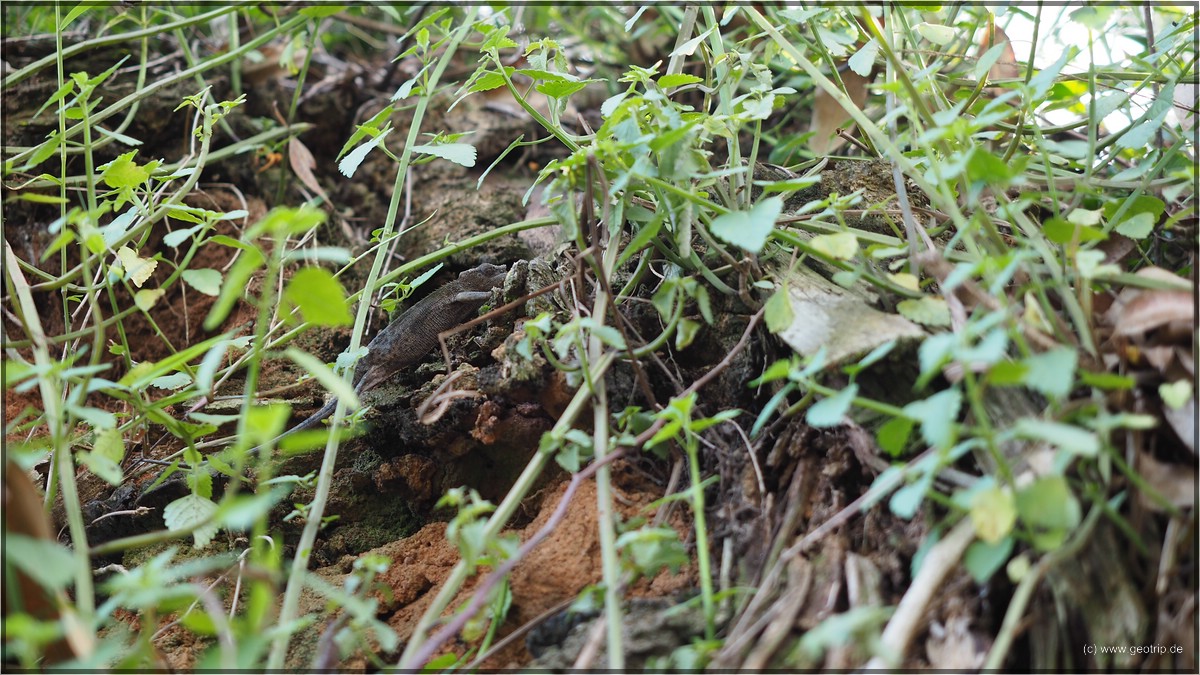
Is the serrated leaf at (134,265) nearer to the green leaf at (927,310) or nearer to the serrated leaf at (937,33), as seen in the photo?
the green leaf at (927,310)

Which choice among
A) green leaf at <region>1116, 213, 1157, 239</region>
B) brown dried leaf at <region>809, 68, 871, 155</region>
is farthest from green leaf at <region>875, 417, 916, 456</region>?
brown dried leaf at <region>809, 68, 871, 155</region>

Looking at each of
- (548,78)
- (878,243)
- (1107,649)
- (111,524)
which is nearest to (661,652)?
(1107,649)

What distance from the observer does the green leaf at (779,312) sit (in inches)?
33.8

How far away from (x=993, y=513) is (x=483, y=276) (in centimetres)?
90

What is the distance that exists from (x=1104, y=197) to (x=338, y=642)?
1.00 metres

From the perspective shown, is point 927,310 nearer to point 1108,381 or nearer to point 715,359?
point 1108,381

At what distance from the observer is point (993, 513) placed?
2.04ft

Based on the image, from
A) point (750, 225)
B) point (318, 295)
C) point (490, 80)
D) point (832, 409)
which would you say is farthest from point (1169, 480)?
point (490, 80)

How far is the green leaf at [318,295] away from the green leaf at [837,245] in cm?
47

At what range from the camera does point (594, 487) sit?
3.48 feet

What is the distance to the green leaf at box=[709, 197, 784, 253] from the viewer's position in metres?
0.79

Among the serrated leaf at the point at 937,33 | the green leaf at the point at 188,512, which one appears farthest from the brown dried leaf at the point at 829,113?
the green leaf at the point at 188,512

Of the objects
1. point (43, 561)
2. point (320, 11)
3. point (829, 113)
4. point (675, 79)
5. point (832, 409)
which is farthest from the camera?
point (829, 113)

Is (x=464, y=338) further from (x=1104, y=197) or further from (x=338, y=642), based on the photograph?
(x=1104, y=197)
